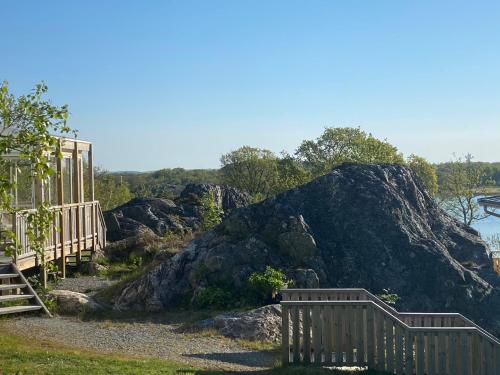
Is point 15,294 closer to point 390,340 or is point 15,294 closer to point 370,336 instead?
point 370,336

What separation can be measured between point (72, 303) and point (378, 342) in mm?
7930

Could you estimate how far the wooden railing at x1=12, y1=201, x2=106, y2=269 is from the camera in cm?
1645

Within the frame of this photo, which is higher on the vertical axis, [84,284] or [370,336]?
[370,336]

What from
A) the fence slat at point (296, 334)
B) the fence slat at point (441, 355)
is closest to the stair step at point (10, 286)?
the fence slat at point (296, 334)

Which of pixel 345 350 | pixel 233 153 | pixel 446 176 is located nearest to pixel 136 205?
pixel 233 153

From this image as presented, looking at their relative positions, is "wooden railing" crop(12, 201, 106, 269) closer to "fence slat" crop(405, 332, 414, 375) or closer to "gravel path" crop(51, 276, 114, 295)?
"gravel path" crop(51, 276, 114, 295)

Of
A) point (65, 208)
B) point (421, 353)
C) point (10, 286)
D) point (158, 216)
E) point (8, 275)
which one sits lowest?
point (421, 353)

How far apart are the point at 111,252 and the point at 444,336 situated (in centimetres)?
1669

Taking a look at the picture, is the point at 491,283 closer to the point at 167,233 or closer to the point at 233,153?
the point at 167,233

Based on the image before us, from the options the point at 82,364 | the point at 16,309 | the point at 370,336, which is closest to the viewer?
the point at 82,364

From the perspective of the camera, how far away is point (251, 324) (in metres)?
13.0

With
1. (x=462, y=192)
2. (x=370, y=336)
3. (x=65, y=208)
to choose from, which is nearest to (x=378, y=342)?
(x=370, y=336)

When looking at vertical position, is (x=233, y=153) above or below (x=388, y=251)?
above

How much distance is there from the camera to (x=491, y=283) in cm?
1686
